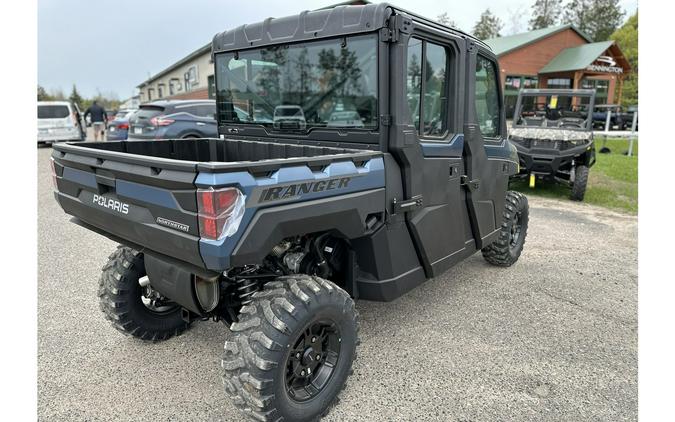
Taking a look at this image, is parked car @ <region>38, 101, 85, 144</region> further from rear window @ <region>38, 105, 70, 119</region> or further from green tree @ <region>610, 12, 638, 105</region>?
green tree @ <region>610, 12, 638, 105</region>

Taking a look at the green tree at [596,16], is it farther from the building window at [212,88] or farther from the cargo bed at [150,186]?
the cargo bed at [150,186]

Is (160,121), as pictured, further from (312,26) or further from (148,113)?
(312,26)

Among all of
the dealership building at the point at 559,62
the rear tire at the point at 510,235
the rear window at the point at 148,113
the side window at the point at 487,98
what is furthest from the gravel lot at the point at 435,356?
the dealership building at the point at 559,62

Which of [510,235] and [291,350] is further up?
[510,235]

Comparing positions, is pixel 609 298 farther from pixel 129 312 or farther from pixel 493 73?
pixel 129 312

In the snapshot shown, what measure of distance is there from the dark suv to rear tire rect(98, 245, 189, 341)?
703cm

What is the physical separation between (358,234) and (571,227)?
17.8 ft

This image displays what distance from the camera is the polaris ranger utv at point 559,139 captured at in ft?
28.1

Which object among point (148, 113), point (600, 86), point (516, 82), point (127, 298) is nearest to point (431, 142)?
point (127, 298)

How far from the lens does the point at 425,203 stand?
325 cm

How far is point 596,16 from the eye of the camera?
51.0 metres

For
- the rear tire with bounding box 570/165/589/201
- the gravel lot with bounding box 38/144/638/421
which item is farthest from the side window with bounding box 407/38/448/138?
the rear tire with bounding box 570/165/589/201

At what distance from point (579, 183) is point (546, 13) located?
2170 inches

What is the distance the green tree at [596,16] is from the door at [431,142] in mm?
57534
